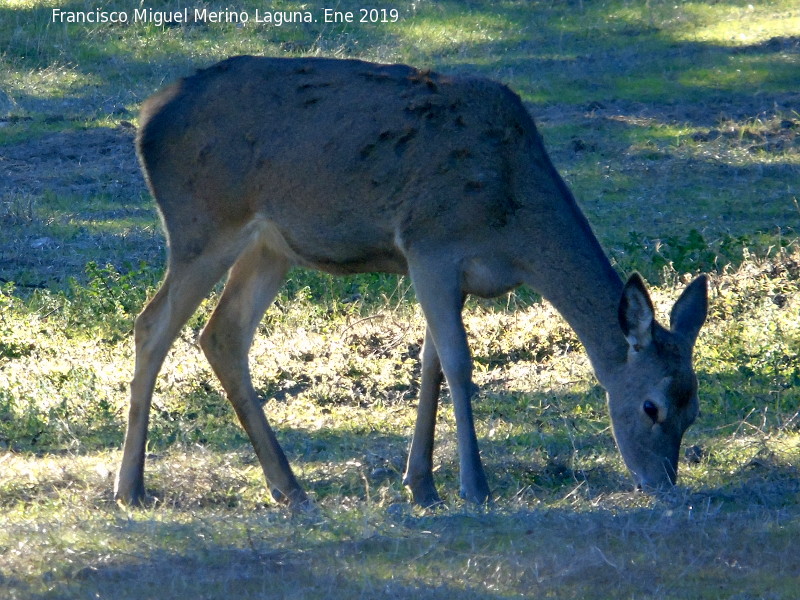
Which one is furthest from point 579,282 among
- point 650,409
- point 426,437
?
point 426,437

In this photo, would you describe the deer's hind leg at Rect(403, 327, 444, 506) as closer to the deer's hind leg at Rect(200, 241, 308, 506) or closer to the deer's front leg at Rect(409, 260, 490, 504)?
the deer's front leg at Rect(409, 260, 490, 504)

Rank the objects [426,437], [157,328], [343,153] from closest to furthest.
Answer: [343,153]
[426,437]
[157,328]

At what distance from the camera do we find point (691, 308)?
6.70 m

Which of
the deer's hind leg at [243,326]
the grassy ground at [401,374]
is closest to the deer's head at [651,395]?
the grassy ground at [401,374]

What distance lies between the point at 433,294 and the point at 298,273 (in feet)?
13.8

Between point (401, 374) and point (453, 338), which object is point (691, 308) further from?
point (401, 374)

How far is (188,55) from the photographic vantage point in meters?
18.2

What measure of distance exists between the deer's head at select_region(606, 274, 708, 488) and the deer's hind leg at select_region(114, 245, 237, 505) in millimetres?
2238

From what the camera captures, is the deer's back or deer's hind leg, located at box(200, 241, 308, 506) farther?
deer's hind leg, located at box(200, 241, 308, 506)

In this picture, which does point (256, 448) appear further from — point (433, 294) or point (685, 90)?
point (685, 90)

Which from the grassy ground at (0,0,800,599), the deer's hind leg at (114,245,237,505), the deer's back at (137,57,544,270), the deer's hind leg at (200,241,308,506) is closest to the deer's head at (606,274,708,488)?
the grassy ground at (0,0,800,599)

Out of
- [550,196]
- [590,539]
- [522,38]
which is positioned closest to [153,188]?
[550,196]

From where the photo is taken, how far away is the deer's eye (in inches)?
251

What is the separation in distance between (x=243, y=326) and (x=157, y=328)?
51cm
